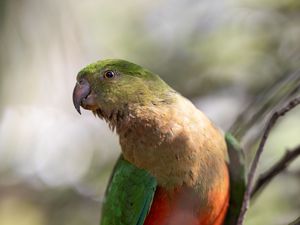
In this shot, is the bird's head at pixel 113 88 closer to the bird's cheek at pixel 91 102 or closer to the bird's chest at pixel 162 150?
the bird's cheek at pixel 91 102

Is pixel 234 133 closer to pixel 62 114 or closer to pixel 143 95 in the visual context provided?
pixel 143 95

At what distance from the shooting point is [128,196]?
380 cm

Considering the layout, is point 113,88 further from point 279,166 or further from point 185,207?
point 279,166

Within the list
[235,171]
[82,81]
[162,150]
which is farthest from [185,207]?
[82,81]

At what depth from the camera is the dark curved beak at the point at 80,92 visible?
381cm

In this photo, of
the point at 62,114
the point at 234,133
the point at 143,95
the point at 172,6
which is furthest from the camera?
the point at 62,114

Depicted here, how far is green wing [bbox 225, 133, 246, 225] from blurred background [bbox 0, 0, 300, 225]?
29 cm

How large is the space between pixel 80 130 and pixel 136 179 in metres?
2.98

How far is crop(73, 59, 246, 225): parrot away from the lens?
3605 millimetres

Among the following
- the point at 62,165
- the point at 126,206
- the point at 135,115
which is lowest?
the point at 62,165

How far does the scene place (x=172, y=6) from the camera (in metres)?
6.35

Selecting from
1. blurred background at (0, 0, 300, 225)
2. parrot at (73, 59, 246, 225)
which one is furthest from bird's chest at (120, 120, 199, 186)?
blurred background at (0, 0, 300, 225)

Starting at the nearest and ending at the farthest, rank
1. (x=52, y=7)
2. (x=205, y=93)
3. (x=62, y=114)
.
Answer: (x=52, y=7), (x=205, y=93), (x=62, y=114)

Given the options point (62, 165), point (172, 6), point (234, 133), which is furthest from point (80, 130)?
point (234, 133)
